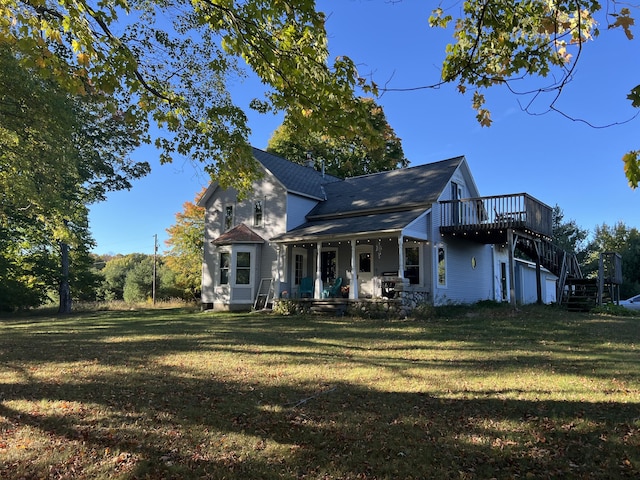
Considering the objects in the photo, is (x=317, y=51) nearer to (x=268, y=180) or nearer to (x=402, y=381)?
(x=402, y=381)

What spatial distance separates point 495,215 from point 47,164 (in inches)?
608

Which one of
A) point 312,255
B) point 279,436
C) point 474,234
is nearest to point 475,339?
point 279,436

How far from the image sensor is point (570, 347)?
→ 8.60 m

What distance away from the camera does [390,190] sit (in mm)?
19109

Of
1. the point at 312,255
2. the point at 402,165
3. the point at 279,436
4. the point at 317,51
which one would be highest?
the point at 402,165

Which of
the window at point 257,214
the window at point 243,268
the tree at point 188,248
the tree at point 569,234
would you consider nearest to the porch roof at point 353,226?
the window at point 257,214

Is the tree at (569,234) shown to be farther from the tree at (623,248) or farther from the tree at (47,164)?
the tree at (47,164)

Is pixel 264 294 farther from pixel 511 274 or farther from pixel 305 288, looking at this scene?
pixel 511 274

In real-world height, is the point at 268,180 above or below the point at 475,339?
above

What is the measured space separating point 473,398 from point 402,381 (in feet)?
3.66

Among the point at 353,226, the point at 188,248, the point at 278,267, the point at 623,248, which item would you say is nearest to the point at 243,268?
the point at 278,267

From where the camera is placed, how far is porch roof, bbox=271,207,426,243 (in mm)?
15401

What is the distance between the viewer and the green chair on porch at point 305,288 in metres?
18.1

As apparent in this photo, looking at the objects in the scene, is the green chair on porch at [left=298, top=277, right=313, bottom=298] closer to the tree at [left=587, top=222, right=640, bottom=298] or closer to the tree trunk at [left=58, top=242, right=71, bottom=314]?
the tree trunk at [left=58, top=242, right=71, bottom=314]
